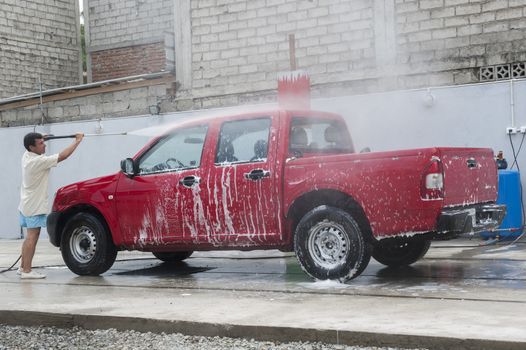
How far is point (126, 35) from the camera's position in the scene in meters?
19.3

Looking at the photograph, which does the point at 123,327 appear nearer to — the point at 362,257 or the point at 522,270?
the point at 362,257

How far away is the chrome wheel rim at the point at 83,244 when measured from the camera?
8859 millimetres

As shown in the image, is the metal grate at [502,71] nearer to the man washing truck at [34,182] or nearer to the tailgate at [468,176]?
the tailgate at [468,176]

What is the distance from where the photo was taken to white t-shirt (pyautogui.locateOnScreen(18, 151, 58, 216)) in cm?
862

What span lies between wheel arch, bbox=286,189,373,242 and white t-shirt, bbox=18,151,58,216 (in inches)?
117

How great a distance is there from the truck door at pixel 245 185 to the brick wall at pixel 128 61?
36.5 feet

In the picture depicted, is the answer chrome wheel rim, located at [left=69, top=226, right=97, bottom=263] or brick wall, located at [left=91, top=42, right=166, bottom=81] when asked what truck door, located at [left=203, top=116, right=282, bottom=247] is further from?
brick wall, located at [left=91, top=42, right=166, bottom=81]

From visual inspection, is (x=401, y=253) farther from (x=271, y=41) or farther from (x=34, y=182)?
(x=271, y=41)

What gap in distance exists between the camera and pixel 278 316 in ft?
18.2

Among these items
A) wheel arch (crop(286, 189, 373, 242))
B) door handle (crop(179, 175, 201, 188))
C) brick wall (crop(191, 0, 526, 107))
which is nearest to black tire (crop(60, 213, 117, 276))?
door handle (crop(179, 175, 201, 188))

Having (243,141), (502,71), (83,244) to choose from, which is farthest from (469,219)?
(502,71)

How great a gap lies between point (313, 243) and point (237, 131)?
158cm

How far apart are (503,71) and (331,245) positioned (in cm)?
625

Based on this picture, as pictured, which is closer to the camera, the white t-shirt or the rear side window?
the rear side window
